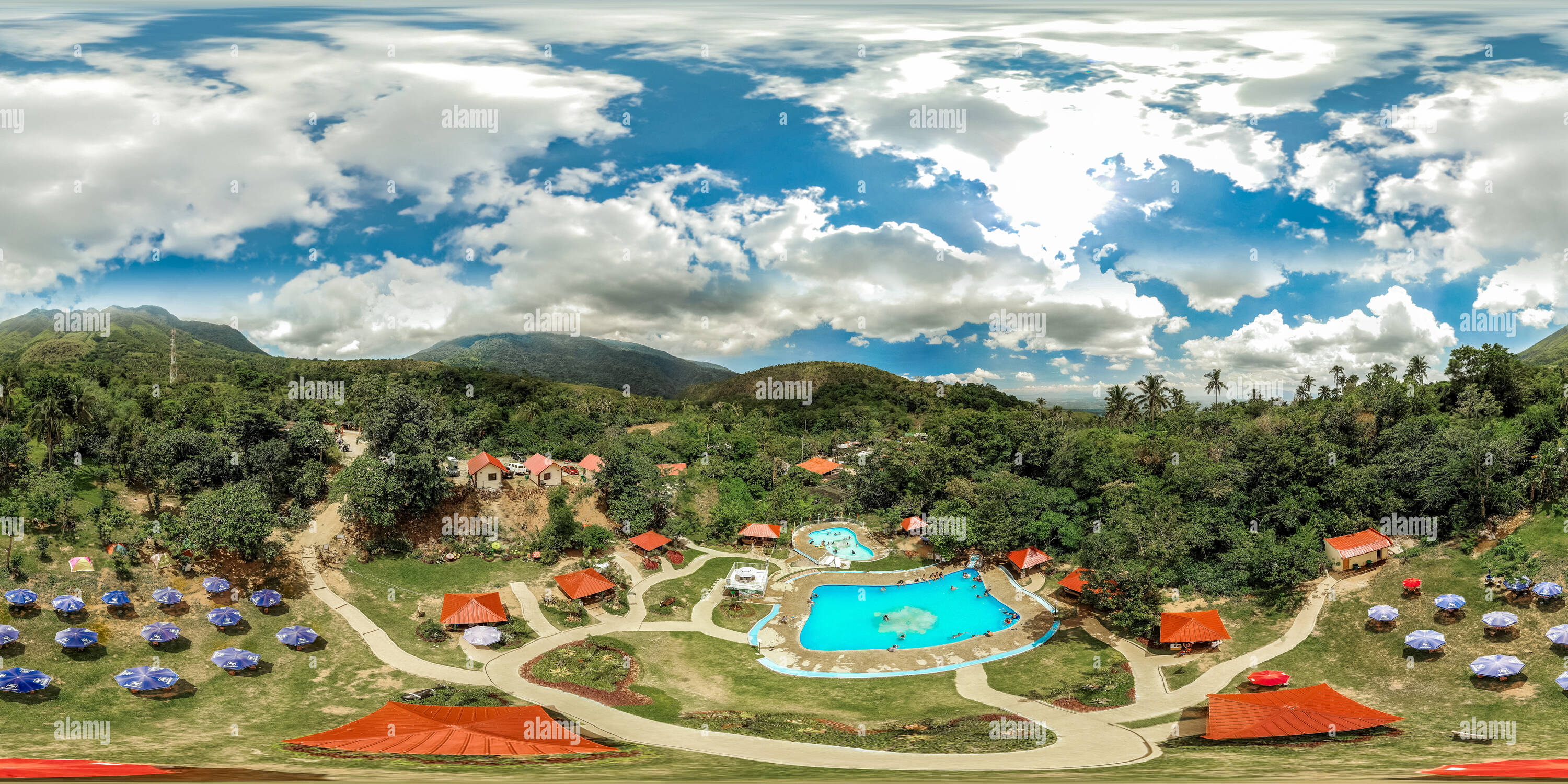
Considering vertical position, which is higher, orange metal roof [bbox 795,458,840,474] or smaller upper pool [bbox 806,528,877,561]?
smaller upper pool [bbox 806,528,877,561]

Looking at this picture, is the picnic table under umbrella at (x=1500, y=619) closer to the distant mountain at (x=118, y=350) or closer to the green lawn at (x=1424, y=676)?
the green lawn at (x=1424, y=676)

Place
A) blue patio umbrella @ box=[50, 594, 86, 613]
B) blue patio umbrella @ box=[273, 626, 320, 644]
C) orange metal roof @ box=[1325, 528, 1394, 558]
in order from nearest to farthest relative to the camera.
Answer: blue patio umbrella @ box=[50, 594, 86, 613] < blue patio umbrella @ box=[273, 626, 320, 644] < orange metal roof @ box=[1325, 528, 1394, 558]

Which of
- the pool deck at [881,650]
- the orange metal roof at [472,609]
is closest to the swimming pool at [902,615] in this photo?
the pool deck at [881,650]

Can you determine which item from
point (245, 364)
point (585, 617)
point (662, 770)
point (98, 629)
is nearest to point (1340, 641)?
point (662, 770)

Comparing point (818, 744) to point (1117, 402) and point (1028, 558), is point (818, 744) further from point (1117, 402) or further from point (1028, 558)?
point (1117, 402)

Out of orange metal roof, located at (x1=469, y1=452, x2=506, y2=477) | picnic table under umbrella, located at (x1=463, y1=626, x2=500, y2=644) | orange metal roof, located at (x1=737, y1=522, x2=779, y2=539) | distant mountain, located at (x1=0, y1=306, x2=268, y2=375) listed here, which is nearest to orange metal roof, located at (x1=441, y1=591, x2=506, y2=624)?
picnic table under umbrella, located at (x1=463, y1=626, x2=500, y2=644)

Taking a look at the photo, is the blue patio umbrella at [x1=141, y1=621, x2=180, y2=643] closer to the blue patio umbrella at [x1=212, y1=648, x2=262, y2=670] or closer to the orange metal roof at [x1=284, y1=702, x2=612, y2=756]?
the blue patio umbrella at [x1=212, y1=648, x2=262, y2=670]
